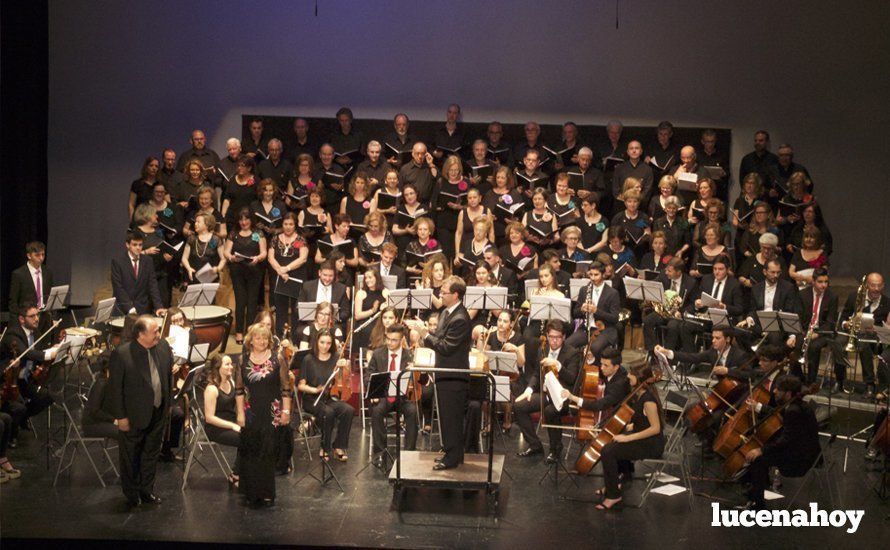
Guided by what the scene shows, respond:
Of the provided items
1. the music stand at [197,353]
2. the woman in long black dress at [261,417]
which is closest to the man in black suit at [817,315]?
the woman in long black dress at [261,417]

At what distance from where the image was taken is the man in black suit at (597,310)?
9531 millimetres

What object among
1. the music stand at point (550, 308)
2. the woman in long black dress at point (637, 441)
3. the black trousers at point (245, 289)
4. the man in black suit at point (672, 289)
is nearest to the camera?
the woman in long black dress at point (637, 441)

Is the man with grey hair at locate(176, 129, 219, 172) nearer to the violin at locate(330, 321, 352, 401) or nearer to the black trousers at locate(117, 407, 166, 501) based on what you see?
the violin at locate(330, 321, 352, 401)

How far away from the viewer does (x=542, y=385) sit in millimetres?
8180

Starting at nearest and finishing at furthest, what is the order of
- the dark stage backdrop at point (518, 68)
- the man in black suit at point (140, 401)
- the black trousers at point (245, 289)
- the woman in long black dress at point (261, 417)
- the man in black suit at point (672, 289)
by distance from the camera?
the man in black suit at point (140, 401), the woman in long black dress at point (261, 417), the man in black suit at point (672, 289), the black trousers at point (245, 289), the dark stage backdrop at point (518, 68)

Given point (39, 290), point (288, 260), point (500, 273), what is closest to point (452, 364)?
point (500, 273)

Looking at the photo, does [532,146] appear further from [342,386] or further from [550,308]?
[342,386]

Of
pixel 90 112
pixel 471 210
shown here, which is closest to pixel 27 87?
pixel 90 112

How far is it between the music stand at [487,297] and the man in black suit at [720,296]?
1948mm

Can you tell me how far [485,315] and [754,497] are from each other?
3.41 m

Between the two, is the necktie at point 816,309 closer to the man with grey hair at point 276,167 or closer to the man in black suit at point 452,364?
the man in black suit at point 452,364

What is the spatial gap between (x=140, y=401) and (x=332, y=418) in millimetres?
1590

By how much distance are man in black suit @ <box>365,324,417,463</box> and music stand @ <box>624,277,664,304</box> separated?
253 centimetres

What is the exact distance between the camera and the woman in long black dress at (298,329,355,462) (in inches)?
316
